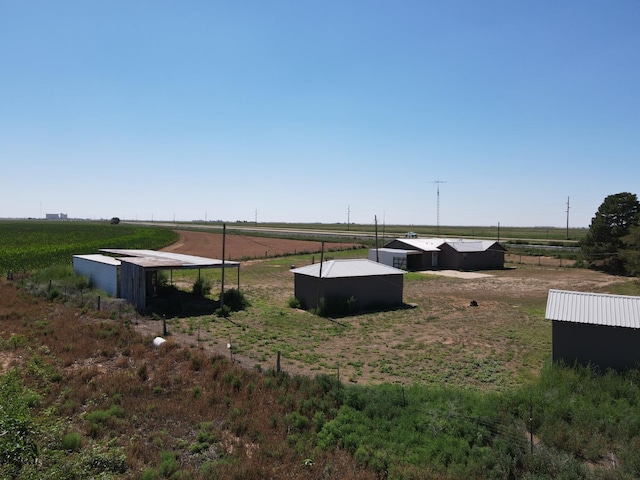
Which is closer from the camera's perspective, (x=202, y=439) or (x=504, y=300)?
(x=202, y=439)

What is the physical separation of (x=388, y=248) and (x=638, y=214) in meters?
27.9

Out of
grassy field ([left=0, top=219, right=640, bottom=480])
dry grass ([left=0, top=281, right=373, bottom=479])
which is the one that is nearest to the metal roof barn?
grassy field ([left=0, top=219, right=640, bottom=480])

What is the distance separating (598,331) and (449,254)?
124ft

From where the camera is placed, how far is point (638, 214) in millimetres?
48688

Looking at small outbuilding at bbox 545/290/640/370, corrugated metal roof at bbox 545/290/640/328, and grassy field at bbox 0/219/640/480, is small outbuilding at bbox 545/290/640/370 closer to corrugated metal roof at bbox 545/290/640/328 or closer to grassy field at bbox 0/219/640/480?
corrugated metal roof at bbox 545/290/640/328

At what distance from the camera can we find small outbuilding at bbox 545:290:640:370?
14.6m

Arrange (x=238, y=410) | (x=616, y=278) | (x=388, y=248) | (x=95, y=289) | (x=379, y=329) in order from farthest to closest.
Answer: (x=388, y=248), (x=616, y=278), (x=95, y=289), (x=379, y=329), (x=238, y=410)

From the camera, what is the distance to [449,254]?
2060 inches

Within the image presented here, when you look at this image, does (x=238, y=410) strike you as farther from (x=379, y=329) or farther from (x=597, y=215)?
(x=597, y=215)

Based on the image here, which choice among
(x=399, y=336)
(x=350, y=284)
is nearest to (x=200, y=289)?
(x=350, y=284)

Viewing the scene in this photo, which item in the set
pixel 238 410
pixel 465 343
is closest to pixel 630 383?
pixel 465 343

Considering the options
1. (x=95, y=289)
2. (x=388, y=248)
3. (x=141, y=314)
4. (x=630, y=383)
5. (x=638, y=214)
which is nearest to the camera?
(x=630, y=383)

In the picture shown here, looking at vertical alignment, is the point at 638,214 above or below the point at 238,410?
above

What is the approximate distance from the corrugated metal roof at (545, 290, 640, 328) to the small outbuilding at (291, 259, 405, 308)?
540 inches
